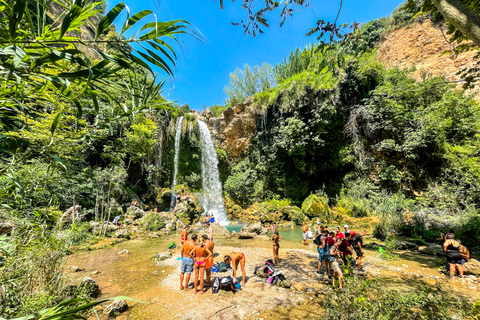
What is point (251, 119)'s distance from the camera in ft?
63.9

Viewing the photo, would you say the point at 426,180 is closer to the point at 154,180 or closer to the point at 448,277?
the point at 448,277

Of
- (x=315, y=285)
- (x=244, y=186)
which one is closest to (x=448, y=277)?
(x=315, y=285)

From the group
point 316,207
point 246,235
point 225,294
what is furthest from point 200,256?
point 316,207

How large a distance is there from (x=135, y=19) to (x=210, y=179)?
19.2 m

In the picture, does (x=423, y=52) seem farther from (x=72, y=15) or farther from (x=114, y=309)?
(x=114, y=309)

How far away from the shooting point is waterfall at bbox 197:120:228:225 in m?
17.4

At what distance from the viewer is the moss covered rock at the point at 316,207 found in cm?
1296

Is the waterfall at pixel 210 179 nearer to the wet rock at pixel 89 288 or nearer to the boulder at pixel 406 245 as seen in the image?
the boulder at pixel 406 245

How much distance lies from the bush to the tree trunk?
1299cm

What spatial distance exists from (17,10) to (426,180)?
16.1 metres

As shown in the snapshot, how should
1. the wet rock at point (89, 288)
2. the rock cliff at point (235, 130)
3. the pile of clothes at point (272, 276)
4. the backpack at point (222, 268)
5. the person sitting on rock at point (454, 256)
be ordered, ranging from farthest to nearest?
the rock cliff at point (235, 130) → the backpack at point (222, 268) → the person sitting on rock at point (454, 256) → the pile of clothes at point (272, 276) → the wet rock at point (89, 288)

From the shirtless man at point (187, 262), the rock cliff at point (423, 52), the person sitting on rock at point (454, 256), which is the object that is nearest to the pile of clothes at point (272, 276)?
the shirtless man at point (187, 262)

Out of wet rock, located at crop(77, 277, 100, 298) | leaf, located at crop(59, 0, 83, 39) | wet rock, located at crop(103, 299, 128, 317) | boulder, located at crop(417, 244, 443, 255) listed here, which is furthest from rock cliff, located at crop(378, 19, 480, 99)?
wet rock, located at crop(77, 277, 100, 298)

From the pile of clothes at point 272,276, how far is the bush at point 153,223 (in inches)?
323
